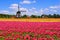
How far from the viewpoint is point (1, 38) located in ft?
29.3

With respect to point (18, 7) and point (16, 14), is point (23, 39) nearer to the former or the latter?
point (16, 14)

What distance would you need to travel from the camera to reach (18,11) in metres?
80.2

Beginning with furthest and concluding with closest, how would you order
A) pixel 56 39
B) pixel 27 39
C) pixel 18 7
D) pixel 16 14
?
pixel 18 7, pixel 16 14, pixel 56 39, pixel 27 39

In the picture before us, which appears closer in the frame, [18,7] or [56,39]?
[56,39]

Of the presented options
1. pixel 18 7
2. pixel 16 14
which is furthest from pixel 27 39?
pixel 18 7

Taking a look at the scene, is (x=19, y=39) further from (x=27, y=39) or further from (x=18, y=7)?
(x=18, y=7)

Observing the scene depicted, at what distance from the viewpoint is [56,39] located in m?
8.84

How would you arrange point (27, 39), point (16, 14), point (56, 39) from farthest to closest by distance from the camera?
1. point (16, 14)
2. point (56, 39)
3. point (27, 39)

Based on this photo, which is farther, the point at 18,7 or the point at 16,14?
the point at 18,7

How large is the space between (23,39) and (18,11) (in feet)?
238

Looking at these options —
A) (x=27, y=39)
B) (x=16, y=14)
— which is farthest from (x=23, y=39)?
(x=16, y=14)

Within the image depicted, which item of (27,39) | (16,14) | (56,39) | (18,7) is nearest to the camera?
(27,39)

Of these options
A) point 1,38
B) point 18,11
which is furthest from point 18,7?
point 1,38

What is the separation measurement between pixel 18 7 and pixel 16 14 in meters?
8.54
